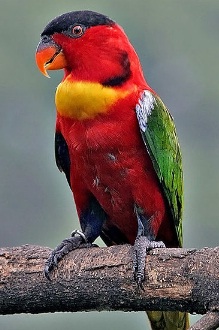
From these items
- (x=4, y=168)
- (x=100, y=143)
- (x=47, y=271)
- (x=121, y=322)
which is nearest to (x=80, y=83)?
(x=100, y=143)

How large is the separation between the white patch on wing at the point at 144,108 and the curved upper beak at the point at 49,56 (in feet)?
1.60

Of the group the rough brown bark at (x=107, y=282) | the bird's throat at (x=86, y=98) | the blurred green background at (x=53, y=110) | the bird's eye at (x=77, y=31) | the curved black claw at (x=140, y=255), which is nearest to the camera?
the rough brown bark at (x=107, y=282)

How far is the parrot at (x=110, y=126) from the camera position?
4.43 meters

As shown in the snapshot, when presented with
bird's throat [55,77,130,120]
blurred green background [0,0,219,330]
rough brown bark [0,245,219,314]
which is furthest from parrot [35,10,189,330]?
blurred green background [0,0,219,330]

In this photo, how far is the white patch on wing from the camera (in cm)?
446

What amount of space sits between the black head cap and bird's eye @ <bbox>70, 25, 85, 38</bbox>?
3 cm

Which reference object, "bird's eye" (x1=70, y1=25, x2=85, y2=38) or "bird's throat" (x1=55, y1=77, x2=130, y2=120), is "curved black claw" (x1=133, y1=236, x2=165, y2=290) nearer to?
"bird's throat" (x1=55, y1=77, x2=130, y2=120)

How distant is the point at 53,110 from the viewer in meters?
13.8

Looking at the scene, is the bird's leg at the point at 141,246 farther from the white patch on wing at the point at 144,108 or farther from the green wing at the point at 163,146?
the white patch on wing at the point at 144,108

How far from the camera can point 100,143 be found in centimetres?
444

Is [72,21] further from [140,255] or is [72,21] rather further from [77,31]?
[140,255]

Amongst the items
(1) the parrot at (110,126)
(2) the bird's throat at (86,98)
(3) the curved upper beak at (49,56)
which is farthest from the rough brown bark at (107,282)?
(3) the curved upper beak at (49,56)

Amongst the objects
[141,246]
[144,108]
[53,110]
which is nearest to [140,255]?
[141,246]

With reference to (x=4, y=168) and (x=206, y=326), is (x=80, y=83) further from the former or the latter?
(x=4, y=168)
